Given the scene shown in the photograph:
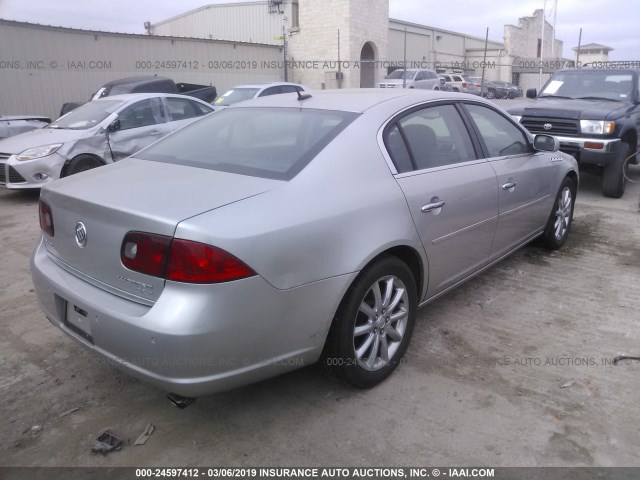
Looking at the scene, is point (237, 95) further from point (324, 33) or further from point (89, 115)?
point (324, 33)

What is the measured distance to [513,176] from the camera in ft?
13.2

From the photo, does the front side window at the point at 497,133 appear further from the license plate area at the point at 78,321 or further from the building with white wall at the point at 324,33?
the building with white wall at the point at 324,33

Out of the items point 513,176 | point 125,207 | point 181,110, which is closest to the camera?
point 125,207

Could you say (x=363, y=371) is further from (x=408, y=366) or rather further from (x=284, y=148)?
(x=284, y=148)

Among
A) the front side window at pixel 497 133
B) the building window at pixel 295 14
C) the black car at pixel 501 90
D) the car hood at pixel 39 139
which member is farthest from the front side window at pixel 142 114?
the black car at pixel 501 90

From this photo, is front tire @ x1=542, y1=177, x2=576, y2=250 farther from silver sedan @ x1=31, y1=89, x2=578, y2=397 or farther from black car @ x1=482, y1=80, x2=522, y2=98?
black car @ x1=482, y1=80, x2=522, y2=98

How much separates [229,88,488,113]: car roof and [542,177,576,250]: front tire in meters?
1.85

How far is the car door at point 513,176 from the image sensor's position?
3.92 meters

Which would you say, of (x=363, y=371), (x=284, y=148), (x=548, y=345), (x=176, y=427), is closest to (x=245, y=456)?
(x=176, y=427)

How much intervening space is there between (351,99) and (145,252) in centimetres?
174

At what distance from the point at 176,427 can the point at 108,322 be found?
0.69 metres

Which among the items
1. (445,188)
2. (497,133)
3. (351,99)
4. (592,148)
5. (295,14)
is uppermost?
(295,14)

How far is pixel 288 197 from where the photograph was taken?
2.43 metres

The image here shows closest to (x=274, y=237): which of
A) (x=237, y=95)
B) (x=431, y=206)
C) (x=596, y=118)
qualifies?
(x=431, y=206)
